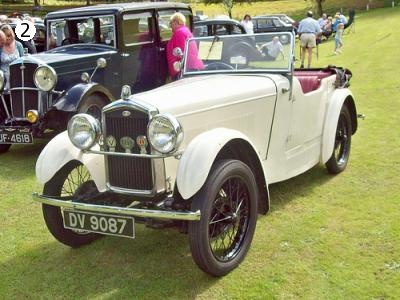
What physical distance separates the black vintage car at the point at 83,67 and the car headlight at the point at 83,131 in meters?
2.80

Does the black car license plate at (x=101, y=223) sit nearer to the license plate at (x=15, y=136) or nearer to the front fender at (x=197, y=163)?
the front fender at (x=197, y=163)

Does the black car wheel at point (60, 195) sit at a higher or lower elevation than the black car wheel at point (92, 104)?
lower

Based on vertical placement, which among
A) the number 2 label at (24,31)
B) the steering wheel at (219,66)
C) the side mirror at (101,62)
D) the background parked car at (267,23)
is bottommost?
the side mirror at (101,62)

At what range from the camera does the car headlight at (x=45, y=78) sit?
6352 mm

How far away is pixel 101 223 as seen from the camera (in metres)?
3.28

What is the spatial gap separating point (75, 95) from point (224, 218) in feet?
11.8

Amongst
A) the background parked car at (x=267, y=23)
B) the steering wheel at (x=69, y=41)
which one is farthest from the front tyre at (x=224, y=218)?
the background parked car at (x=267, y=23)

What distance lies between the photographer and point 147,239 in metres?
4.07

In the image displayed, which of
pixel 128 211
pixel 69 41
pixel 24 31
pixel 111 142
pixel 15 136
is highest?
pixel 24 31

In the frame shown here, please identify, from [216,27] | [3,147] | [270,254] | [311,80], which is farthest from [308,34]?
A: [270,254]

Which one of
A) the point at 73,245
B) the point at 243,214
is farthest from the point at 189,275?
the point at 73,245

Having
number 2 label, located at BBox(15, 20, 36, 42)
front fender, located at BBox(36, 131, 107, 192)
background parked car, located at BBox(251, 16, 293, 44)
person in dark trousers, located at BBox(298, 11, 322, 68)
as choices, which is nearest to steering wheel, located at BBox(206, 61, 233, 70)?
front fender, located at BBox(36, 131, 107, 192)

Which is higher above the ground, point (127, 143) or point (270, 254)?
point (127, 143)

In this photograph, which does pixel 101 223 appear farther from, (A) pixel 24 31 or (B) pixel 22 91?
(A) pixel 24 31
